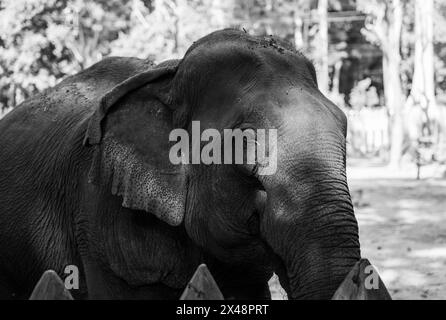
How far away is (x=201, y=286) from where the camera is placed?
2994 millimetres

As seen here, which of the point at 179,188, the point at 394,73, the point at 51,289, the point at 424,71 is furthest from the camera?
the point at 424,71

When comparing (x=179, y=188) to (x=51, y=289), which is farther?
(x=179, y=188)

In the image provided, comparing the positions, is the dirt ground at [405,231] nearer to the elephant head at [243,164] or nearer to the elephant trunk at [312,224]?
the elephant head at [243,164]

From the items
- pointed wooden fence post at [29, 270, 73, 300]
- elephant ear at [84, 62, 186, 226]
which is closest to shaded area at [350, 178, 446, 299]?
elephant ear at [84, 62, 186, 226]

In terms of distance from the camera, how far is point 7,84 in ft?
74.2

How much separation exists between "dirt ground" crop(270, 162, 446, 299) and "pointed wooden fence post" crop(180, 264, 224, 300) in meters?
3.69

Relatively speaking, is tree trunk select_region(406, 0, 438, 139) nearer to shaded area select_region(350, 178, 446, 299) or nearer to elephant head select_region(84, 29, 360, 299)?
shaded area select_region(350, 178, 446, 299)

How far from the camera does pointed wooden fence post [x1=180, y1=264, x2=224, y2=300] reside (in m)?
2.99

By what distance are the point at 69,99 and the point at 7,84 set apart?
1731 centimetres

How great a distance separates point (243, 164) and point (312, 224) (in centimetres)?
55

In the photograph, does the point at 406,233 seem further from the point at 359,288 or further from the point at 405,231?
the point at 359,288

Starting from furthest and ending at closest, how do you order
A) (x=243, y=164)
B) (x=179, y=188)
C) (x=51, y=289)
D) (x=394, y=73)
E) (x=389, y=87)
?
(x=389, y=87)
(x=394, y=73)
(x=179, y=188)
(x=243, y=164)
(x=51, y=289)

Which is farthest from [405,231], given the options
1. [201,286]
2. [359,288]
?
[201,286]

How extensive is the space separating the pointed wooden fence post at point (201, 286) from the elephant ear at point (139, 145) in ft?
5.47
